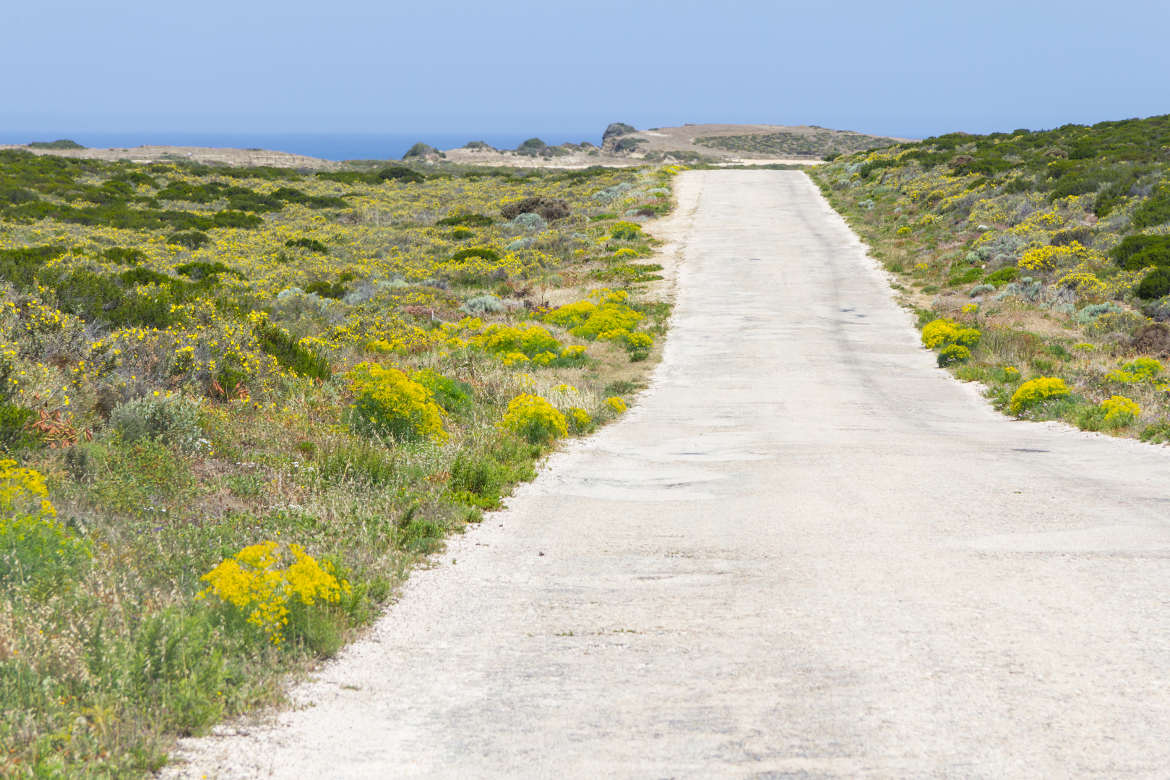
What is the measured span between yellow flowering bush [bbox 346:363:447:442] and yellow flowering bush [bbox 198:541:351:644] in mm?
3926

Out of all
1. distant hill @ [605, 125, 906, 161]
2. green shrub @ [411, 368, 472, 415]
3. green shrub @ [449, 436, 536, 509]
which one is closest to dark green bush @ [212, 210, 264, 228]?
green shrub @ [411, 368, 472, 415]

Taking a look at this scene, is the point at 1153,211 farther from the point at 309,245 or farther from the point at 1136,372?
the point at 309,245

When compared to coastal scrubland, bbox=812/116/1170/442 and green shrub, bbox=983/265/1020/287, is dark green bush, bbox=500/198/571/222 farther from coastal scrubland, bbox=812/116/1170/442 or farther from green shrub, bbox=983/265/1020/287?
green shrub, bbox=983/265/1020/287

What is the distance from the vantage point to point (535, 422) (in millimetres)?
9969

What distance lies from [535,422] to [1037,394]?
22.7ft

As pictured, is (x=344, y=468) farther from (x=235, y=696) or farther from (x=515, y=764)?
(x=515, y=764)

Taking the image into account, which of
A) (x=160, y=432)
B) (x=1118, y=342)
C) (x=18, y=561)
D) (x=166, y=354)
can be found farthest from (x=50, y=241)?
(x=1118, y=342)

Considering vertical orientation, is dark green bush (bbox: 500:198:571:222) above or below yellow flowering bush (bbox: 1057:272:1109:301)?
above

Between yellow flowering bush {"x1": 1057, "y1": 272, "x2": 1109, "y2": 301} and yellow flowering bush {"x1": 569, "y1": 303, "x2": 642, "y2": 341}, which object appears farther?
yellow flowering bush {"x1": 1057, "y1": 272, "x2": 1109, "y2": 301}

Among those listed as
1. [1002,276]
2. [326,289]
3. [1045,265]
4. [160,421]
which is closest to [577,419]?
[160,421]

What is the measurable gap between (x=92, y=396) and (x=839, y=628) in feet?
22.6

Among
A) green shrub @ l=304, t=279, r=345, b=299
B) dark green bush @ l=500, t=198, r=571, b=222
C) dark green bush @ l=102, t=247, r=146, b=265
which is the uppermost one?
dark green bush @ l=500, t=198, r=571, b=222

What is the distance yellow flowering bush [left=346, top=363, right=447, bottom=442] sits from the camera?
8.97 meters

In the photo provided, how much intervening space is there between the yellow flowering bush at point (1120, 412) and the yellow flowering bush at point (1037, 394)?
3.10ft
